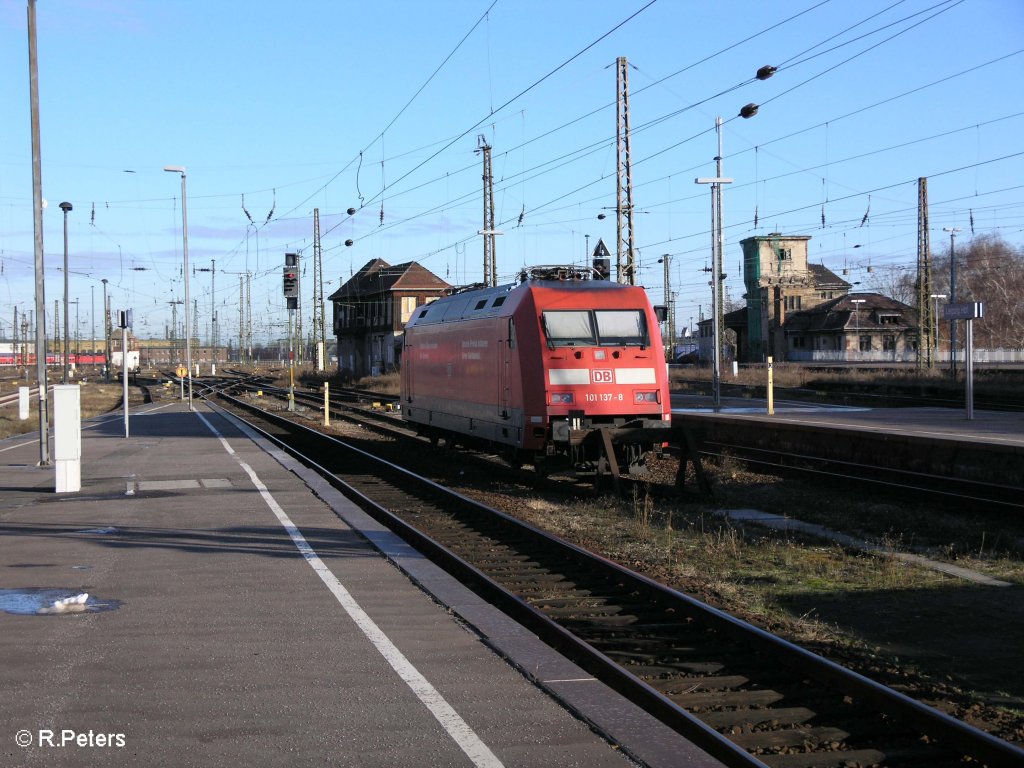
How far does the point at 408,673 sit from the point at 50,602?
3.53 m

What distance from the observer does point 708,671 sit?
21.9 feet

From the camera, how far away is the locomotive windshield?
16828 millimetres

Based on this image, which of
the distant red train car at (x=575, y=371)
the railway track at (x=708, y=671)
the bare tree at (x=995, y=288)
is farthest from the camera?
the bare tree at (x=995, y=288)

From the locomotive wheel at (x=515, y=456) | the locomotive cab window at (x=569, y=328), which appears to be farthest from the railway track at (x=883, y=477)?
the locomotive cab window at (x=569, y=328)

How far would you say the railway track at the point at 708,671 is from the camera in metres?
5.19

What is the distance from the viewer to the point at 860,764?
506 cm

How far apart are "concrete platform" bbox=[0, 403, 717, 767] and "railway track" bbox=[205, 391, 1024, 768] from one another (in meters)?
0.33

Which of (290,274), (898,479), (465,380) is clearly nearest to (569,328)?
(465,380)

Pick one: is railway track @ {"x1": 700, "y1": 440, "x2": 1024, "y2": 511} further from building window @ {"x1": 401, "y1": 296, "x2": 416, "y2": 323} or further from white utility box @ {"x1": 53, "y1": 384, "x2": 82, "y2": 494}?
building window @ {"x1": 401, "y1": 296, "x2": 416, "y2": 323}

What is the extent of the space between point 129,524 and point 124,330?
13.9 meters

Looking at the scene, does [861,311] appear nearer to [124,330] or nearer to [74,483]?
[124,330]

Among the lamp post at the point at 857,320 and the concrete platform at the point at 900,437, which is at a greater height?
the lamp post at the point at 857,320

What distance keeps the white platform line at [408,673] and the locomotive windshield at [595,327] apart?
668 centimetres

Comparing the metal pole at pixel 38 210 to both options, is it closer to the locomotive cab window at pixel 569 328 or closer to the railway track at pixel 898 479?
the locomotive cab window at pixel 569 328
